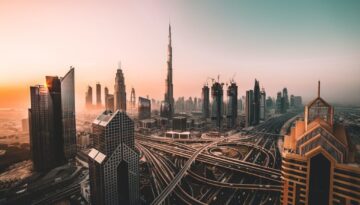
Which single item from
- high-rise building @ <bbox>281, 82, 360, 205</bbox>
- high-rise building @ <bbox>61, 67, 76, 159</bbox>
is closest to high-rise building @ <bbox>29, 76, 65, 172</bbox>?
high-rise building @ <bbox>61, 67, 76, 159</bbox>

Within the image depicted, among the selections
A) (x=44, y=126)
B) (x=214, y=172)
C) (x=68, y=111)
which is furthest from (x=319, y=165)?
(x=68, y=111)

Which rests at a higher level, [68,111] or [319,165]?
[68,111]

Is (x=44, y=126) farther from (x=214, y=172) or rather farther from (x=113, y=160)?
(x=214, y=172)

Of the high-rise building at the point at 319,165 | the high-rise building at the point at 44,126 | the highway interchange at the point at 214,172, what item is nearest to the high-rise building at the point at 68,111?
the high-rise building at the point at 44,126

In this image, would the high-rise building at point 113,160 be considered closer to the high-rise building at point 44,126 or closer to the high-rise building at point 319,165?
the high-rise building at point 319,165

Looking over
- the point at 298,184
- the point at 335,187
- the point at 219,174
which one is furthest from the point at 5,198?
the point at 335,187

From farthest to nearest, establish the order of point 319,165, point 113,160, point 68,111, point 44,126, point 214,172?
1. point 68,111
2. point 44,126
3. point 214,172
4. point 113,160
5. point 319,165
